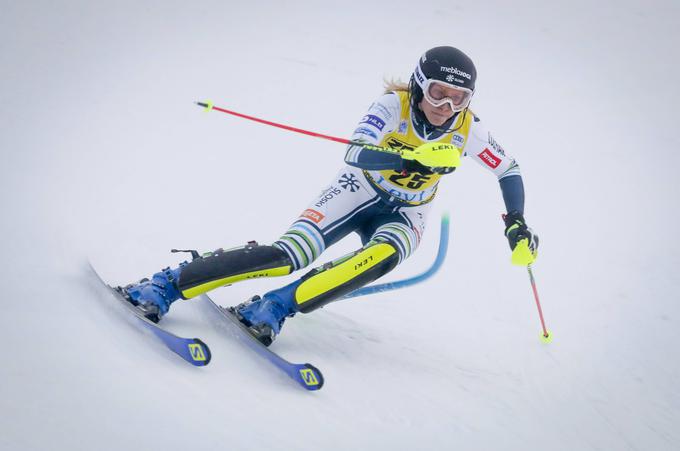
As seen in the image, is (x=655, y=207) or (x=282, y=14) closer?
(x=655, y=207)

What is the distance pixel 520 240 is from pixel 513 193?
0.34m

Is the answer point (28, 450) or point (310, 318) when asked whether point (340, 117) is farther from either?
point (28, 450)

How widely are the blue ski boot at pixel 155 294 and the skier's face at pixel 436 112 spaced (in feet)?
5.32

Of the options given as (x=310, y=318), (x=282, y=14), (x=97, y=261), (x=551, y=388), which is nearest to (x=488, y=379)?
(x=551, y=388)

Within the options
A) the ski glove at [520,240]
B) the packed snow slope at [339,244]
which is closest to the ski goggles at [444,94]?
the ski glove at [520,240]

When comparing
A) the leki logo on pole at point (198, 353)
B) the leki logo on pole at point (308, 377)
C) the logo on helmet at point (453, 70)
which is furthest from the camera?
the logo on helmet at point (453, 70)

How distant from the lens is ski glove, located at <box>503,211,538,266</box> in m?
4.49

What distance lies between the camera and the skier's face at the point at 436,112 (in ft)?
14.1

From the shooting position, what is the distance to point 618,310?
18.9ft

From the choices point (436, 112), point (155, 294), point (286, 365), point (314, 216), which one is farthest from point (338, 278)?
point (436, 112)

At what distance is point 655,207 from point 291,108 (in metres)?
3.80

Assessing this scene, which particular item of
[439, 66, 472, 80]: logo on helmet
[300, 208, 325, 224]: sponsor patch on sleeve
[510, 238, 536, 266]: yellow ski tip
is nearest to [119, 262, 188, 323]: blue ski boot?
[300, 208, 325, 224]: sponsor patch on sleeve

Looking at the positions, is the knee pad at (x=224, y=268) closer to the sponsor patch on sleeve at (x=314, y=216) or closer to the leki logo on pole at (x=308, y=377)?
the sponsor patch on sleeve at (x=314, y=216)

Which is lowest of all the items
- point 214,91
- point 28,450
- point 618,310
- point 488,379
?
point 28,450
